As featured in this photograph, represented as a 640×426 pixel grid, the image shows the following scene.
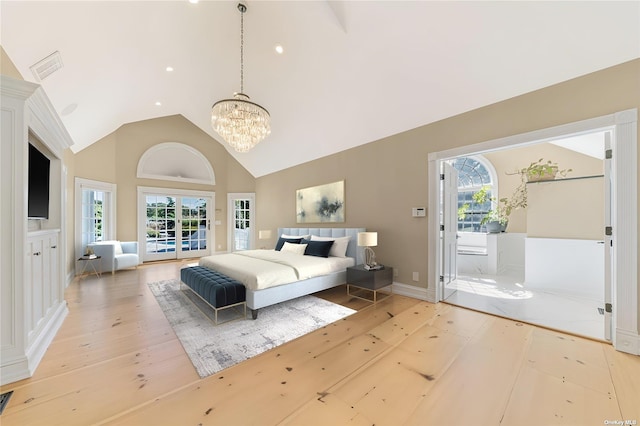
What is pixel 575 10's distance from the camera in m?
2.02

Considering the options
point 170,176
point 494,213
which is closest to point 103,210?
point 170,176

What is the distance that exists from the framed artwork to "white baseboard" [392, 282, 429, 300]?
1684mm

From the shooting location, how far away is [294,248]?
15.3 ft

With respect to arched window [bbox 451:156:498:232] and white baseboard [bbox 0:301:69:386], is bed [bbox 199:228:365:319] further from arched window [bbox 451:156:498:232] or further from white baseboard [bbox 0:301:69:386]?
arched window [bbox 451:156:498:232]

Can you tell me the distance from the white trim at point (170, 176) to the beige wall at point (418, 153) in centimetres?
337

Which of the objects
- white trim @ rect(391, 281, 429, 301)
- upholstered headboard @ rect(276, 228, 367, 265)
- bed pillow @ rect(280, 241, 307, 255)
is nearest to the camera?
white trim @ rect(391, 281, 429, 301)

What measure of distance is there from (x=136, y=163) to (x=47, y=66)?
410 centimetres

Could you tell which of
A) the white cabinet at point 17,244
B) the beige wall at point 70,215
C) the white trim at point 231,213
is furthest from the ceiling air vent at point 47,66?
the white trim at point 231,213

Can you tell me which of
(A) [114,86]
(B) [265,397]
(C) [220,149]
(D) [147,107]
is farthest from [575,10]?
(C) [220,149]

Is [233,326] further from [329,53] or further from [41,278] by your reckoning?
[329,53]

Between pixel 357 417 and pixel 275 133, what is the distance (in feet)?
16.9

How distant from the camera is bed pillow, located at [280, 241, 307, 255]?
14.9ft

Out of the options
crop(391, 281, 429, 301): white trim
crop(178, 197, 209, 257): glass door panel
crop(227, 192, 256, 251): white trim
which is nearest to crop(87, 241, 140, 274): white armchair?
crop(178, 197, 209, 257): glass door panel

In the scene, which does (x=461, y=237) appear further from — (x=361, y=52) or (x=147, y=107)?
(x=147, y=107)
